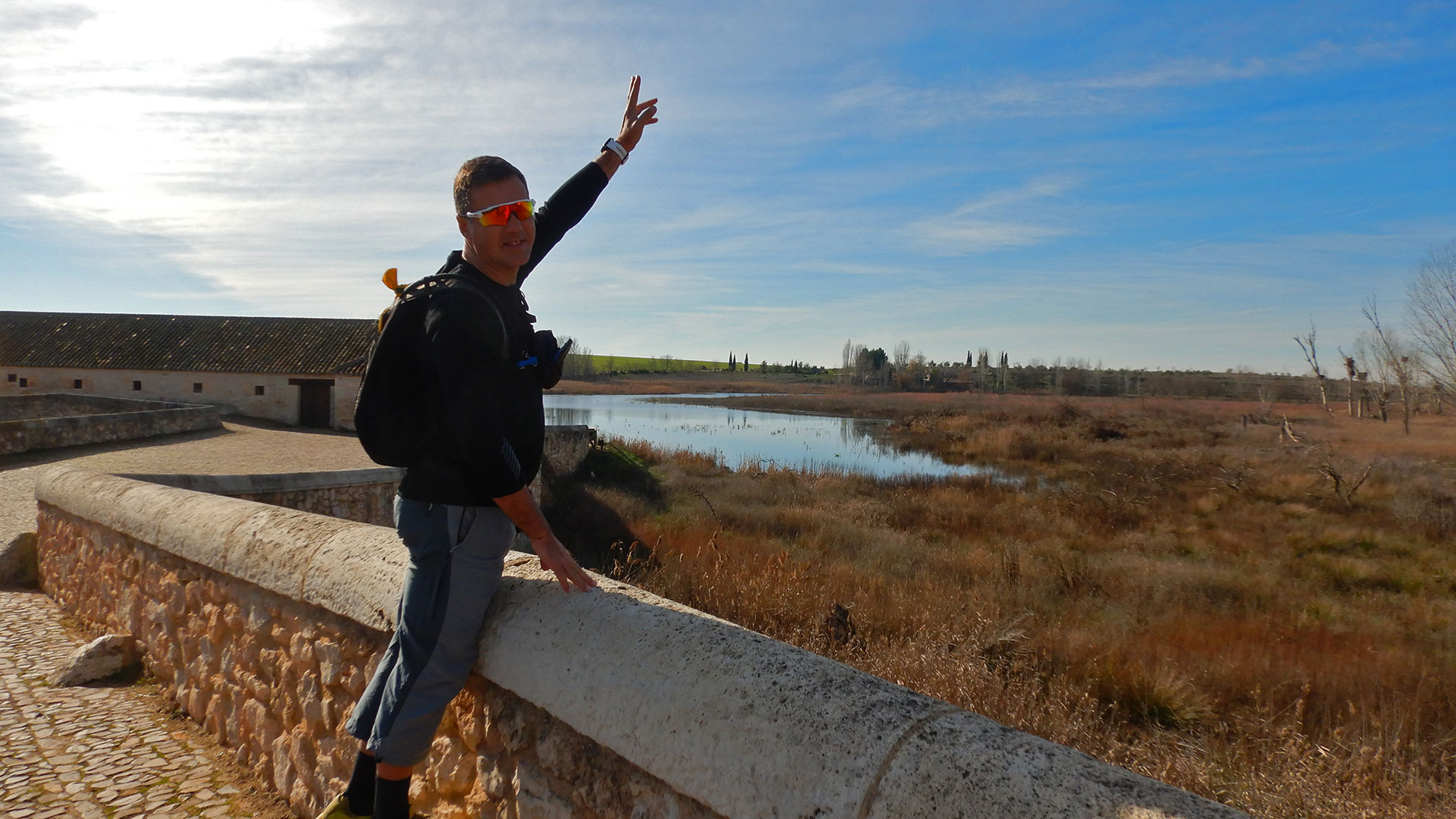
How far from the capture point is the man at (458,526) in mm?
1838

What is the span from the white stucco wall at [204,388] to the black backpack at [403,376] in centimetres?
2370

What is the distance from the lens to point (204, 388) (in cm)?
2459

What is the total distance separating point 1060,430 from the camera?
33.0m

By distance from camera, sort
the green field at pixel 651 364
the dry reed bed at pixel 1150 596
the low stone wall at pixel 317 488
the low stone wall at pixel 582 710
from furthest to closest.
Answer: the green field at pixel 651 364 < the low stone wall at pixel 317 488 < the dry reed bed at pixel 1150 596 < the low stone wall at pixel 582 710

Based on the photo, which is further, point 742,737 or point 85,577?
point 85,577

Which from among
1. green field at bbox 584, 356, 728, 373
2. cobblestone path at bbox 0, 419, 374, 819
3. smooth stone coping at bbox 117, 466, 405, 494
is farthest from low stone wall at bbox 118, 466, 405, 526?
green field at bbox 584, 356, 728, 373

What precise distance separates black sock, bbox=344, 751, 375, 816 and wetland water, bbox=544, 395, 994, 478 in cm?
2111

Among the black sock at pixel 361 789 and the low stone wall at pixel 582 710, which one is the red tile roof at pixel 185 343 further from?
the black sock at pixel 361 789

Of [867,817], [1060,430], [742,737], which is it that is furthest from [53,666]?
[1060,430]

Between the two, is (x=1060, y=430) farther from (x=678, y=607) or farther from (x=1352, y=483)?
(x=678, y=607)

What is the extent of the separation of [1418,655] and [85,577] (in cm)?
1119

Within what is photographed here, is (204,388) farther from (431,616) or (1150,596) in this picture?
(431,616)

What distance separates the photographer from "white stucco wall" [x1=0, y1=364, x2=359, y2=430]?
23.8 metres

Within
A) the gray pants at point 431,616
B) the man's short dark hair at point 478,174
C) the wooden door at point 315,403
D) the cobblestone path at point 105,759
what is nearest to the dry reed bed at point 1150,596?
the gray pants at point 431,616
